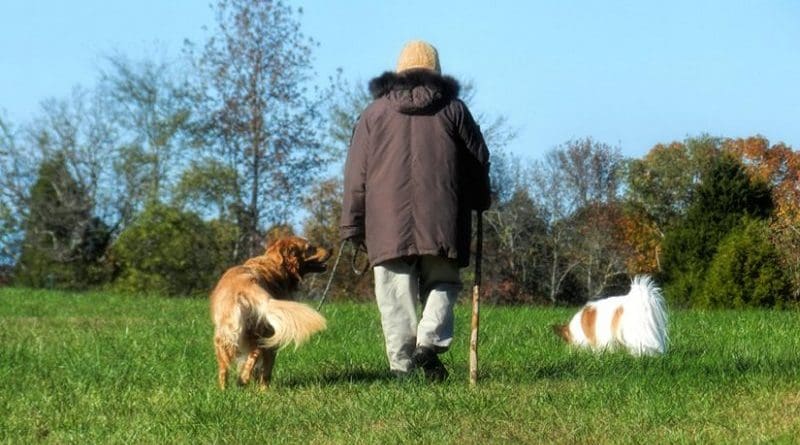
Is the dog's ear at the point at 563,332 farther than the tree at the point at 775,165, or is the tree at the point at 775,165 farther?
the tree at the point at 775,165

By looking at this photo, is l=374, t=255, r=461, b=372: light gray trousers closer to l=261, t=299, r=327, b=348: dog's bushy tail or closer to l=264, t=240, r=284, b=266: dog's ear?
l=261, t=299, r=327, b=348: dog's bushy tail

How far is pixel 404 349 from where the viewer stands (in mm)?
7957

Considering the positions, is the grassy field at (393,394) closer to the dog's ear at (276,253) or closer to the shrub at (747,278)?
the dog's ear at (276,253)

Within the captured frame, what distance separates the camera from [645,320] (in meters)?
9.99

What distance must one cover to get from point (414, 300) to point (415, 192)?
0.81 m

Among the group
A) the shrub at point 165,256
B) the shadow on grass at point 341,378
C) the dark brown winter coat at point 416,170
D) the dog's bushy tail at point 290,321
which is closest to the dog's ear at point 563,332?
the shadow on grass at point 341,378

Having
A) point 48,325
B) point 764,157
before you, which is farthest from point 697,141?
point 48,325

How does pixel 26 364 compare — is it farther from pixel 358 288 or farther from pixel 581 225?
pixel 581 225

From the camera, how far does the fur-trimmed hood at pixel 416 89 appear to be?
24.9 feet

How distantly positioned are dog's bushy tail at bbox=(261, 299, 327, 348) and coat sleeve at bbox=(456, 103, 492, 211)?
132 cm

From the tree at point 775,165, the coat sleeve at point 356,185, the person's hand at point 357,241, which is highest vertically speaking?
the tree at point 775,165

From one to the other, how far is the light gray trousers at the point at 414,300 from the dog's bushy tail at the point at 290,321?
68 cm

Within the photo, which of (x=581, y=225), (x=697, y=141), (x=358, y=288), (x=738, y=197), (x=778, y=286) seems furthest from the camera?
(x=697, y=141)

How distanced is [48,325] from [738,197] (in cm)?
3126
